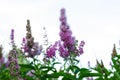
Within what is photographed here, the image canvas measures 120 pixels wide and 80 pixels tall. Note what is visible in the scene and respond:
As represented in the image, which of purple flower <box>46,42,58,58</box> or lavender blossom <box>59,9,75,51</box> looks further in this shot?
purple flower <box>46,42,58,58</box>

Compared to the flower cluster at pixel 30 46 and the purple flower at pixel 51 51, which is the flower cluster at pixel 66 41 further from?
the purple flower at pixel 51 51

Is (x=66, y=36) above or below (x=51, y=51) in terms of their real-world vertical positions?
above

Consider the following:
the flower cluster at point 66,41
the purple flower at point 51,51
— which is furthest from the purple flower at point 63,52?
the purple flower at point 51,51

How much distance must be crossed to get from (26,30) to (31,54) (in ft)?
1.20

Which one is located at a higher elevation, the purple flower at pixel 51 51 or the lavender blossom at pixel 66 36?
the lavender blossom at pixel 66 36

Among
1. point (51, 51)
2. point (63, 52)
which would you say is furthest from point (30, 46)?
point (51, 51)

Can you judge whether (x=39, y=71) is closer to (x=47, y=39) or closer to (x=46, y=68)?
(x=46, y=68)

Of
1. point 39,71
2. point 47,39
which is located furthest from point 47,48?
point 39,71

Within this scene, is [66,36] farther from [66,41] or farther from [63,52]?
[63,52]

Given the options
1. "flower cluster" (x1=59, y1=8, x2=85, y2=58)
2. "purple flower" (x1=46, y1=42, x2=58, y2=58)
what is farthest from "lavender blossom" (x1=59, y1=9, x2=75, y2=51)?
"purple flower" (x1=46, y1=42, x2=58, y2=58)

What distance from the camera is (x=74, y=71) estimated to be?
6.11 meters

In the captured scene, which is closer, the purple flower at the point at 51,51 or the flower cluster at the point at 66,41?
the flower cluster at the point at 66,41

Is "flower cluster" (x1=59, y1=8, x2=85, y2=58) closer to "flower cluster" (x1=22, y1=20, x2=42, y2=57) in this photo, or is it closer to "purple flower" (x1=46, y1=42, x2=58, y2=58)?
"flower cluster" (x1=22, y1=20, x2=42, y2=57)

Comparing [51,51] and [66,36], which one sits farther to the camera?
[51,51]
